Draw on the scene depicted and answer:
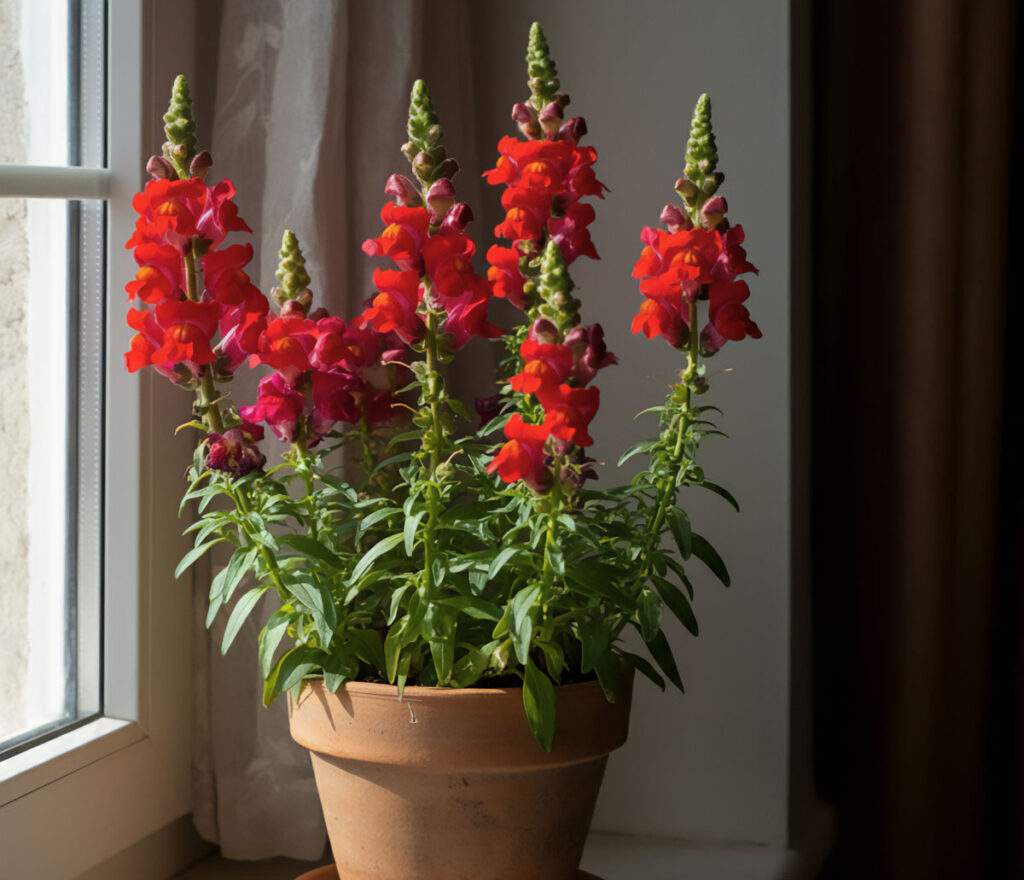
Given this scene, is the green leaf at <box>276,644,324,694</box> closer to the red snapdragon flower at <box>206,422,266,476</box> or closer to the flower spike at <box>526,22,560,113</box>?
the red snapdragon flower at <box>206,422,266,476</box>

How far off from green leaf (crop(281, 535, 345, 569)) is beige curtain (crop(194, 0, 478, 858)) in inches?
11.1

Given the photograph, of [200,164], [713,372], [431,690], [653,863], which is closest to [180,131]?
[200,164]

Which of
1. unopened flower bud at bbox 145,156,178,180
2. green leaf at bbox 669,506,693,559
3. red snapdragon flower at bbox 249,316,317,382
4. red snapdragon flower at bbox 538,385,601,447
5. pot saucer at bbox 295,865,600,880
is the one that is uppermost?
unopened flower bud at bbox 145,156,178,180

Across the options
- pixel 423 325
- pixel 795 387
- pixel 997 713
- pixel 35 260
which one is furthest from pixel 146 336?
pixel 997 713

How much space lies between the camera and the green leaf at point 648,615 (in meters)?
0.82

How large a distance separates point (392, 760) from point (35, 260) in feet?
1.92

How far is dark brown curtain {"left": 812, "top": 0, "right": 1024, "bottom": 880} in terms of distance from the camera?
144cm

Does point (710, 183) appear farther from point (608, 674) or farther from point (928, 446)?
point (928, 446)

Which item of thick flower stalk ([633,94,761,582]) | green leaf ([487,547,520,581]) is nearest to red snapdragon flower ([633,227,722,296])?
thick flower stalk ([633,94,761,582])

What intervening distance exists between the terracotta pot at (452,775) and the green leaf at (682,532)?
0.41 feet

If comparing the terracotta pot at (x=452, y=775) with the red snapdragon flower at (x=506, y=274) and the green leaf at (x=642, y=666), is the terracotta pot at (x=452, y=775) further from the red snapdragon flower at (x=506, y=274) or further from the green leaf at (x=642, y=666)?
the red snapdragon flower at (x=506, y=274)

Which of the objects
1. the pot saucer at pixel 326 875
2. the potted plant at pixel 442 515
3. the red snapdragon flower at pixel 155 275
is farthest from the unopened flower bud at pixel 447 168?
the pot saucer at pixel 326 875

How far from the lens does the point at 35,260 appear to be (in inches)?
40.6

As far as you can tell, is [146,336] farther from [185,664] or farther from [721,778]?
[721,778]
